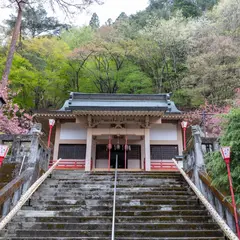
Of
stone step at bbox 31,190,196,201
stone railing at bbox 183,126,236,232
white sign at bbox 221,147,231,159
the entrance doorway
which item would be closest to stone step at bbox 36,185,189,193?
stone step at bbox 31,190,196,201

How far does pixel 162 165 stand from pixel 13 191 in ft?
31.1

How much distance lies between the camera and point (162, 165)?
13.4 meters

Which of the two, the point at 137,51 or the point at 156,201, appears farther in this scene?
the point at 137,51

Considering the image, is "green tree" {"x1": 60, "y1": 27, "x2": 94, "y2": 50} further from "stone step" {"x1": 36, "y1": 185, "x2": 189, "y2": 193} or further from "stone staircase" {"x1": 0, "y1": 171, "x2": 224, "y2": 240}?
"stone staircase" {"x1": 0, "y1": 171, "x2": 224, "y2": 240}

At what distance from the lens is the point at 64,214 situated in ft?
18.5

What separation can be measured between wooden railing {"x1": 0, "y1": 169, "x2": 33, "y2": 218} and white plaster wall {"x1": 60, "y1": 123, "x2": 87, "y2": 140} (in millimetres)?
7603

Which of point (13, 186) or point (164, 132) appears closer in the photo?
point (13, 186)

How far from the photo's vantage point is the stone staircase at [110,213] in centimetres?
493

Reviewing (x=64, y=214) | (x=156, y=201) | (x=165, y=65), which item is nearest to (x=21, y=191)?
(x=64, y=214)

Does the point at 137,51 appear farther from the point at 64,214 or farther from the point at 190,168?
the point at 64,214

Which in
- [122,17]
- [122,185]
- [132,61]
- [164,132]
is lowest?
[122,185]

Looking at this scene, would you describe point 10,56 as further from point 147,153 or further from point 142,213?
point 142,213

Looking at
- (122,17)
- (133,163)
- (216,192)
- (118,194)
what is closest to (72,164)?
(133,163)

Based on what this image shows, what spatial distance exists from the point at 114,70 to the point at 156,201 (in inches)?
761
